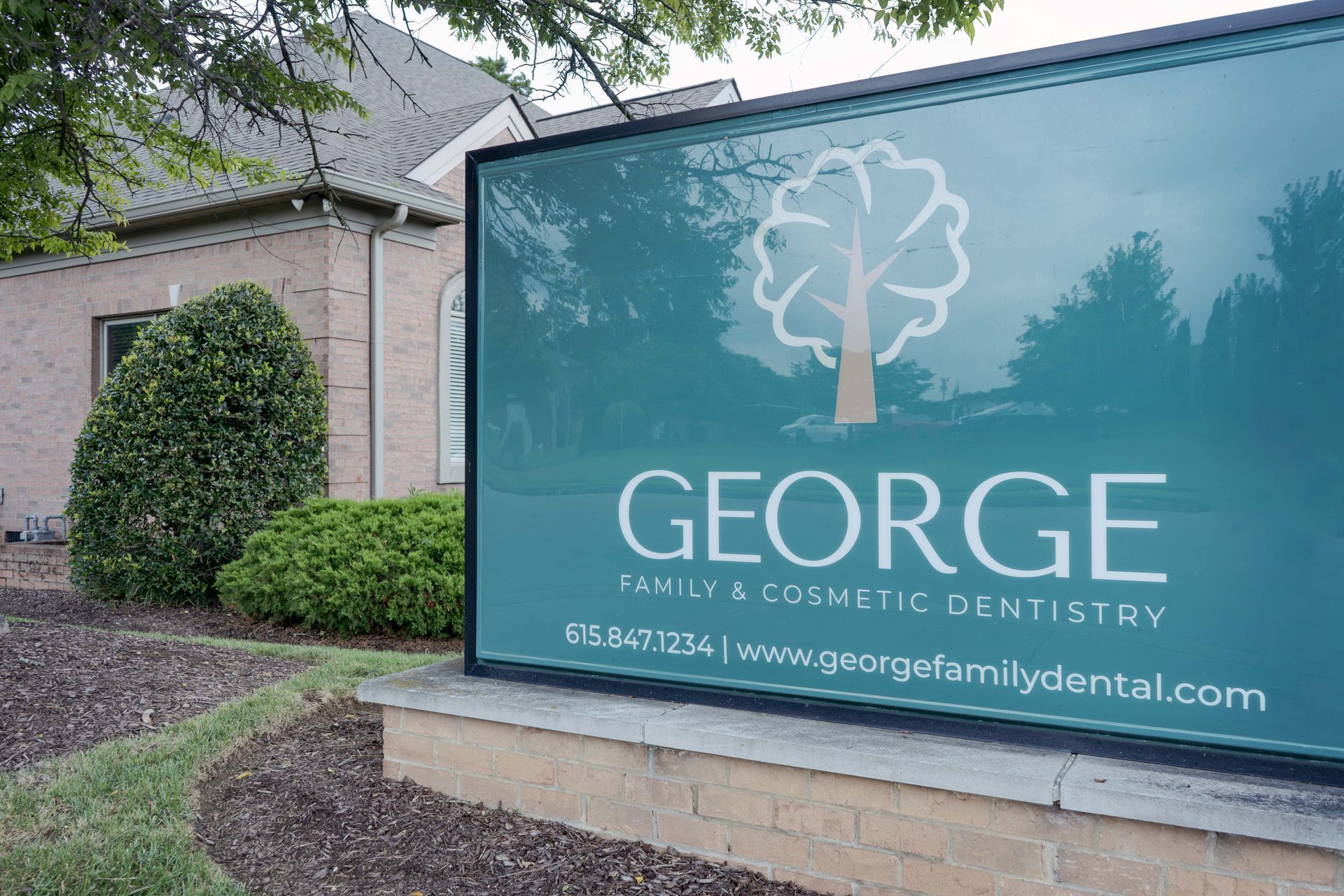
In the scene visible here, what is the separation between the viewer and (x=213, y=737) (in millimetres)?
4355

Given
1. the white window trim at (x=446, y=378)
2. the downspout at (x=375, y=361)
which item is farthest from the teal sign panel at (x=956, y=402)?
the white window trim at (x=446, y=378)

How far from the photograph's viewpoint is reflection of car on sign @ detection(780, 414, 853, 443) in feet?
10.4

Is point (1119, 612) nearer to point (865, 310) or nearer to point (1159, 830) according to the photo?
point (1159, 830)

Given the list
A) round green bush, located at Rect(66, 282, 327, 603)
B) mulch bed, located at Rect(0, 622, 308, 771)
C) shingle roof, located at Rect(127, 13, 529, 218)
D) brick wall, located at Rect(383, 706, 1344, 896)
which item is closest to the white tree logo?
brick wall, located at Rect(383, 706, 1344, 896)

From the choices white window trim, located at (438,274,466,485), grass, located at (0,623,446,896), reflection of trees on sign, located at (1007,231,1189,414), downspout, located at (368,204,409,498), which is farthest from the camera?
white window trim, located at (438,274,466,485)

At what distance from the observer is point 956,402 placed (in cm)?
299

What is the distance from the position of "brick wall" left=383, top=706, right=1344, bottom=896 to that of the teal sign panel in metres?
0.30

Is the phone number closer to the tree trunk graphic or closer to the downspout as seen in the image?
the tree trunk graphic

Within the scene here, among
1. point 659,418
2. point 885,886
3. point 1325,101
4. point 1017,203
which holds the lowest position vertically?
point 885,886

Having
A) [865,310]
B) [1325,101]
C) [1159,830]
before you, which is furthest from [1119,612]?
[1325,101]

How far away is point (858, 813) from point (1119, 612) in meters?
0.97

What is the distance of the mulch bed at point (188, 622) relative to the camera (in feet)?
25.3

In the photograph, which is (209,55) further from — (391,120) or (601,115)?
(601,115)

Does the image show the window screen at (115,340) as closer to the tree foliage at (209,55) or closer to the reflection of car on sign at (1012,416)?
the tree foliage at (209,55)
